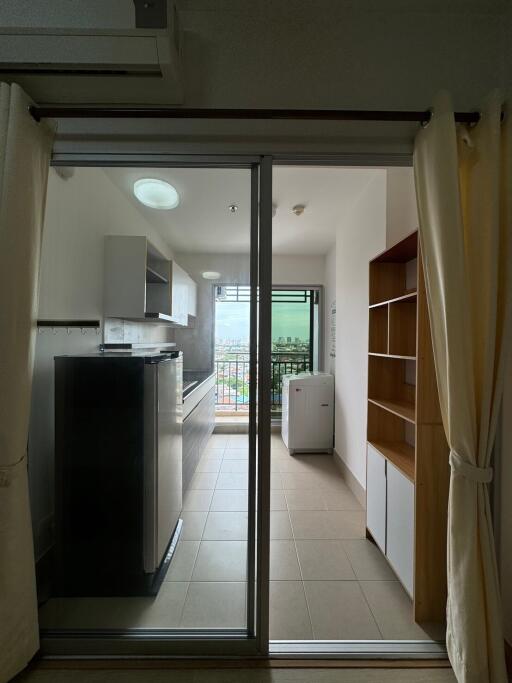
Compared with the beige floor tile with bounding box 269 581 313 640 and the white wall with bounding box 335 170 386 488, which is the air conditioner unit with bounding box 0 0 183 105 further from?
the beige floor tile with bounding box 269 581 313 640

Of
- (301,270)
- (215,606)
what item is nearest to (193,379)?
(215,606)

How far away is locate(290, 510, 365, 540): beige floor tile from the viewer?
2168 millimetres

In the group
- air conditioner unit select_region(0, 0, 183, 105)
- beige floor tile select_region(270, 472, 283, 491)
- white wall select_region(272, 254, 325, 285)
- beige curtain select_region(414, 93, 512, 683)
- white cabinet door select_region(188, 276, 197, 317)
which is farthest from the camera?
white wall select_region(272, 254, 325, 285)

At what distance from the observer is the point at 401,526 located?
1.66 meters

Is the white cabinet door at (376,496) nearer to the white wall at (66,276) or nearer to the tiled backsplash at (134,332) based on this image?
the tiled backsplash at (134,332)

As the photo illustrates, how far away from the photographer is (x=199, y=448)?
2066 millimetres

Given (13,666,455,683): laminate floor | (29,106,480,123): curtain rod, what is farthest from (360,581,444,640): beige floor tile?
(29,106,480,123): curtain rod

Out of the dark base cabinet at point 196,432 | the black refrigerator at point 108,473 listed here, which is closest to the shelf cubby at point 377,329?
the dark base cabinet at point 196,432

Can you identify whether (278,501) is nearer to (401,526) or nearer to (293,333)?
(401,526)

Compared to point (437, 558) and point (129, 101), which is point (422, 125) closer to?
point (129, 101)

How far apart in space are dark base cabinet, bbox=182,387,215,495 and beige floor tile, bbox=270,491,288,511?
91 cm

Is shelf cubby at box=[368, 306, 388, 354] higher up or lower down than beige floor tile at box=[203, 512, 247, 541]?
higher up

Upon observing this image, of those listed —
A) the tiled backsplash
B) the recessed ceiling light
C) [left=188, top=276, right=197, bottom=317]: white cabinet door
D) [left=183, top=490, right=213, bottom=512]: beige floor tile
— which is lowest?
[left=183, top=490, right=213, bottom=512]: beige floor tile

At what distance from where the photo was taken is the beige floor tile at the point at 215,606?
4.66 feet
